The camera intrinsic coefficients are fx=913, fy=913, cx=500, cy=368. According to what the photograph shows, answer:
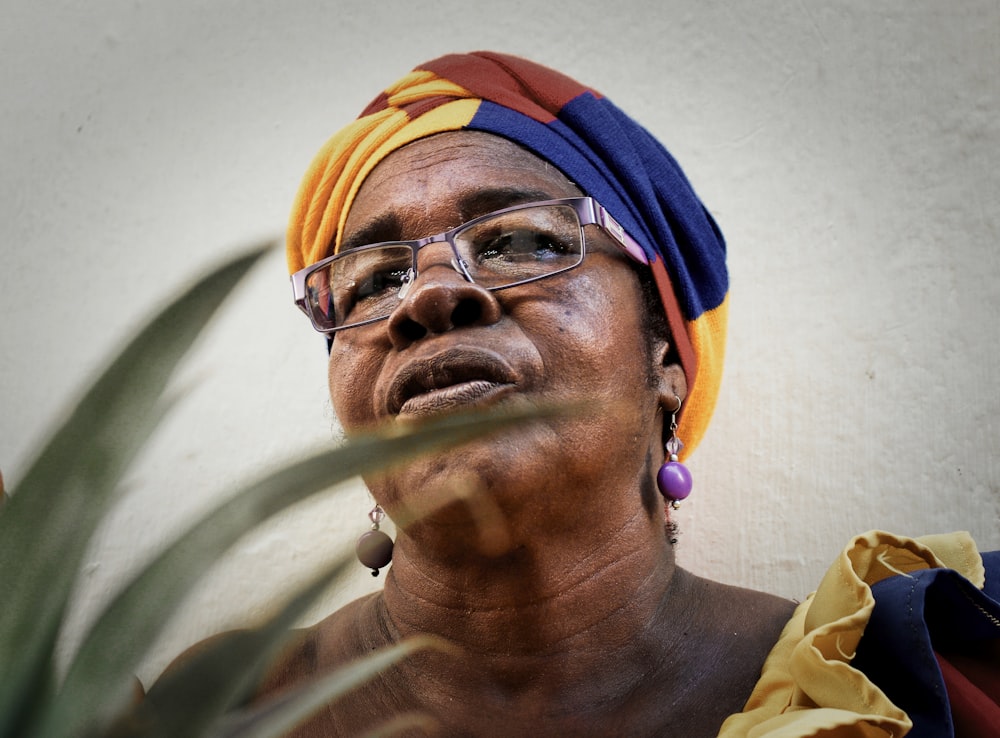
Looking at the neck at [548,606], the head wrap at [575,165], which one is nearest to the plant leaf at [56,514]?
the neck at [548,606]

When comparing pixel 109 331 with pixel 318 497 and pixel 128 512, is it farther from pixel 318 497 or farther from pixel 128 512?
pixel 318 497

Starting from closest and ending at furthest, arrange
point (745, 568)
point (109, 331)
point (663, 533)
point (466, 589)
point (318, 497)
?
point (318, 497) → point (466, 589) → point (663, 533) → point (745, 568) → point (109, 331)

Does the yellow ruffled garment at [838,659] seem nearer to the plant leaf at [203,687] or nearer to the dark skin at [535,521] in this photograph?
the dark skin at [535,521]

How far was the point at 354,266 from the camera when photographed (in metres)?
1.36

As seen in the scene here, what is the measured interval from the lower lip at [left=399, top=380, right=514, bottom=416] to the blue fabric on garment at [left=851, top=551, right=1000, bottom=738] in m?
0.51

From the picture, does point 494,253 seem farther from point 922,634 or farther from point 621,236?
point 922,634

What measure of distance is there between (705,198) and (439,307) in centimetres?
105

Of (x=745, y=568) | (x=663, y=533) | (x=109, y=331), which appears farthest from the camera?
(x=109, y=331)

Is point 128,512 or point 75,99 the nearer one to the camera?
point 128,512

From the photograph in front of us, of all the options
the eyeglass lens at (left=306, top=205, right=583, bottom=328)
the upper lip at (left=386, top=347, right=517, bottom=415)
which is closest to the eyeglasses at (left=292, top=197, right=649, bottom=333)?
the eyeglass lens at (left=306, top=205, right=583, bottom=328)

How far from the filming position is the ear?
133 centimetres

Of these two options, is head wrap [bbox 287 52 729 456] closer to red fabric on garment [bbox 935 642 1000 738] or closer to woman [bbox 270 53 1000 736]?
woman [bbox 270 53 1000 736]

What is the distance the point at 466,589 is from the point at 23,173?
173 cm

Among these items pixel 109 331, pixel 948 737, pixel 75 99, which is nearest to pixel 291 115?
pixel 75 99
